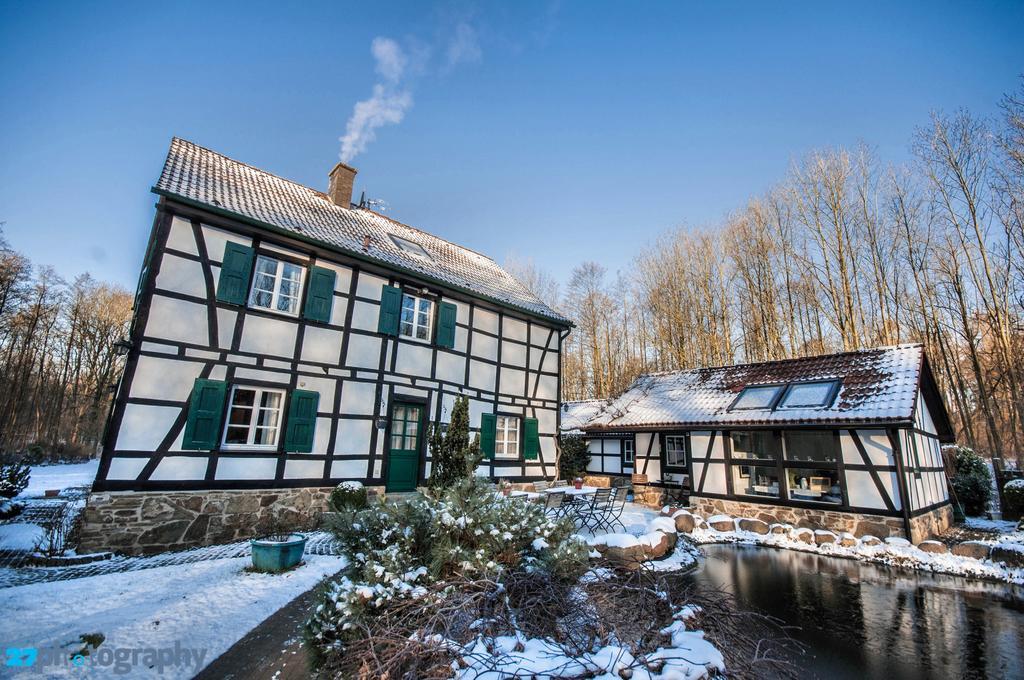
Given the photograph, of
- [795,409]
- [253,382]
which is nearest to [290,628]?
[253,382]

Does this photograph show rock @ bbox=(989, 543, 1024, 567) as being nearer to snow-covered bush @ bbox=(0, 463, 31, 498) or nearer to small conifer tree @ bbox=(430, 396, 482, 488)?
small conifer tree @ bbox=(430, 396, 482, 488)

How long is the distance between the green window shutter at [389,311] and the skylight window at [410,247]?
76.3 inches

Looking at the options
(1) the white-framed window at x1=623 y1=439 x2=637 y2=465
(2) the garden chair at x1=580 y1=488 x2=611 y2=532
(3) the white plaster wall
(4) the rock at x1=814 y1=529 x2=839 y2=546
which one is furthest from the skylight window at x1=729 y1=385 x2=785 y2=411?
(3) the white plaster wall

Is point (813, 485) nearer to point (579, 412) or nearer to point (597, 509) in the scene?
point (597, 509)

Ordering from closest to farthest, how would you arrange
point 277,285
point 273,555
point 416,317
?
point 273,555 < point 277,285 < point 416,317

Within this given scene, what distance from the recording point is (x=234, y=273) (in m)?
7.84

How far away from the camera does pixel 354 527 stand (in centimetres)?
393

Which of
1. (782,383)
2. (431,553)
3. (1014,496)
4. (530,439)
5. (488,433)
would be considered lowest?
(1014,496)

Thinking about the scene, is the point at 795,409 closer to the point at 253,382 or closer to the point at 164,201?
the point at 253,382

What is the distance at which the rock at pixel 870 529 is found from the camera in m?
8.57

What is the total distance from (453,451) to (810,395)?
27.5ft

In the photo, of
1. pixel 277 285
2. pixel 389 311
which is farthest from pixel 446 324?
pixel 277 285

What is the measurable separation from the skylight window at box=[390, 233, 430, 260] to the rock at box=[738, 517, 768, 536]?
9.76m

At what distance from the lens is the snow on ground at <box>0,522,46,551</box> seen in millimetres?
6023
